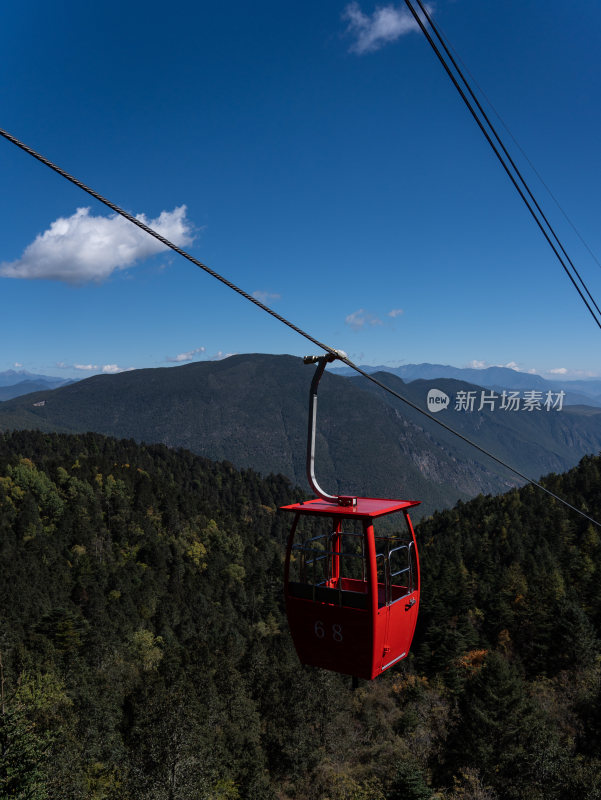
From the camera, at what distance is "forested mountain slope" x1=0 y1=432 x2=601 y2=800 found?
45594 millimetres

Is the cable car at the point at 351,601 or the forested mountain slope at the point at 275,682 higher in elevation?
the cable car at the point at 351,601

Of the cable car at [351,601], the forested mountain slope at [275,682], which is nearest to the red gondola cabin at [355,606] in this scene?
the cable car at [351,601]

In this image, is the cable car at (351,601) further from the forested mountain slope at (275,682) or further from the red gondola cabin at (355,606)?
the forested mountain slope at (275,682)

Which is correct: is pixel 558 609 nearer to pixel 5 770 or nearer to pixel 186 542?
pixel 5 770

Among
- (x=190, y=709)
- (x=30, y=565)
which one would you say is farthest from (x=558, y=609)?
(x=30, y=565)

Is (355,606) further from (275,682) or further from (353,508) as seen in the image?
(275,682)

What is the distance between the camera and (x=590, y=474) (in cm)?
15225

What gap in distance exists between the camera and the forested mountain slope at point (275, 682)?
45.6 metres

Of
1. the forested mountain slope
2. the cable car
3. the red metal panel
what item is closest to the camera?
the red metal panel

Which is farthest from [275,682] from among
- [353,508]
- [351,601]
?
[353,508]

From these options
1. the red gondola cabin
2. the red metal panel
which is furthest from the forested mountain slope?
the red metal panel

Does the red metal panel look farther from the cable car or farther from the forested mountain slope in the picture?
the forested mountain slope

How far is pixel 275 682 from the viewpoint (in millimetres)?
67750

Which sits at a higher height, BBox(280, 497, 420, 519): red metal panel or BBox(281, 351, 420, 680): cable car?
BBox(280, 497, 420, 519): red metal panel
